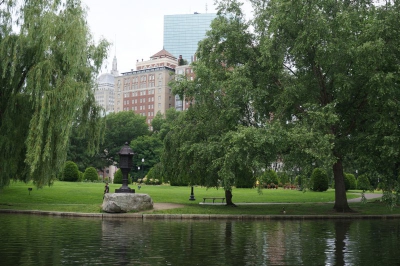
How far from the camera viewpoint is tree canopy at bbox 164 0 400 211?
23.8 metres

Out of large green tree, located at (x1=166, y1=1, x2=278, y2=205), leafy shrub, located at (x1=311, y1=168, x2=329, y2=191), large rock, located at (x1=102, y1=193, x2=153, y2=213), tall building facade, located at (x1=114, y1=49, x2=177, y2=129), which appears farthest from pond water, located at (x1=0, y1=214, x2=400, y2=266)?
tall building facade, located at (x1=114, y1=49, x2=177, y2=129)

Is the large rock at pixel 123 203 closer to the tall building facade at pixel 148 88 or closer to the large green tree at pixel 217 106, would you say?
the large green tree at pixel 217 106

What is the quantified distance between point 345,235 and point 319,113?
26.8ft

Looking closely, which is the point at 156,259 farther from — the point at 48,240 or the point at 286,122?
the point at 286,122

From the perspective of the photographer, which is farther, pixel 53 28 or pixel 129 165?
pixel 129 165

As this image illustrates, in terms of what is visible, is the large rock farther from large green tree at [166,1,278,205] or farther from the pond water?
the pond water

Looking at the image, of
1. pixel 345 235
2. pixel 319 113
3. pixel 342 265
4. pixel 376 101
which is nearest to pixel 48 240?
pixel 342 265

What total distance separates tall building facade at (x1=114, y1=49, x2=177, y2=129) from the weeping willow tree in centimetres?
13914

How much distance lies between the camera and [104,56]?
94.2ft

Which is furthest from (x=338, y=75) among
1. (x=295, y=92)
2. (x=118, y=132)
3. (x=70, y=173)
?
(x=118, y=132)

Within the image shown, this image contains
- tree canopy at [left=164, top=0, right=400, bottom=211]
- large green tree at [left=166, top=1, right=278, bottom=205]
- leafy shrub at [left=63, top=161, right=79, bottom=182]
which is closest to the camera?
tree canopy at [left=164, top=0, right=400, bottom=211]

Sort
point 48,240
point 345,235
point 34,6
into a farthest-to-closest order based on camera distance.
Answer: point 34,6 < point 345,235 < point 48,240

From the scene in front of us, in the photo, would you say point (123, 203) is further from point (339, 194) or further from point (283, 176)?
point (339, 194)

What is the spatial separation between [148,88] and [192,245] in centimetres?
16061
